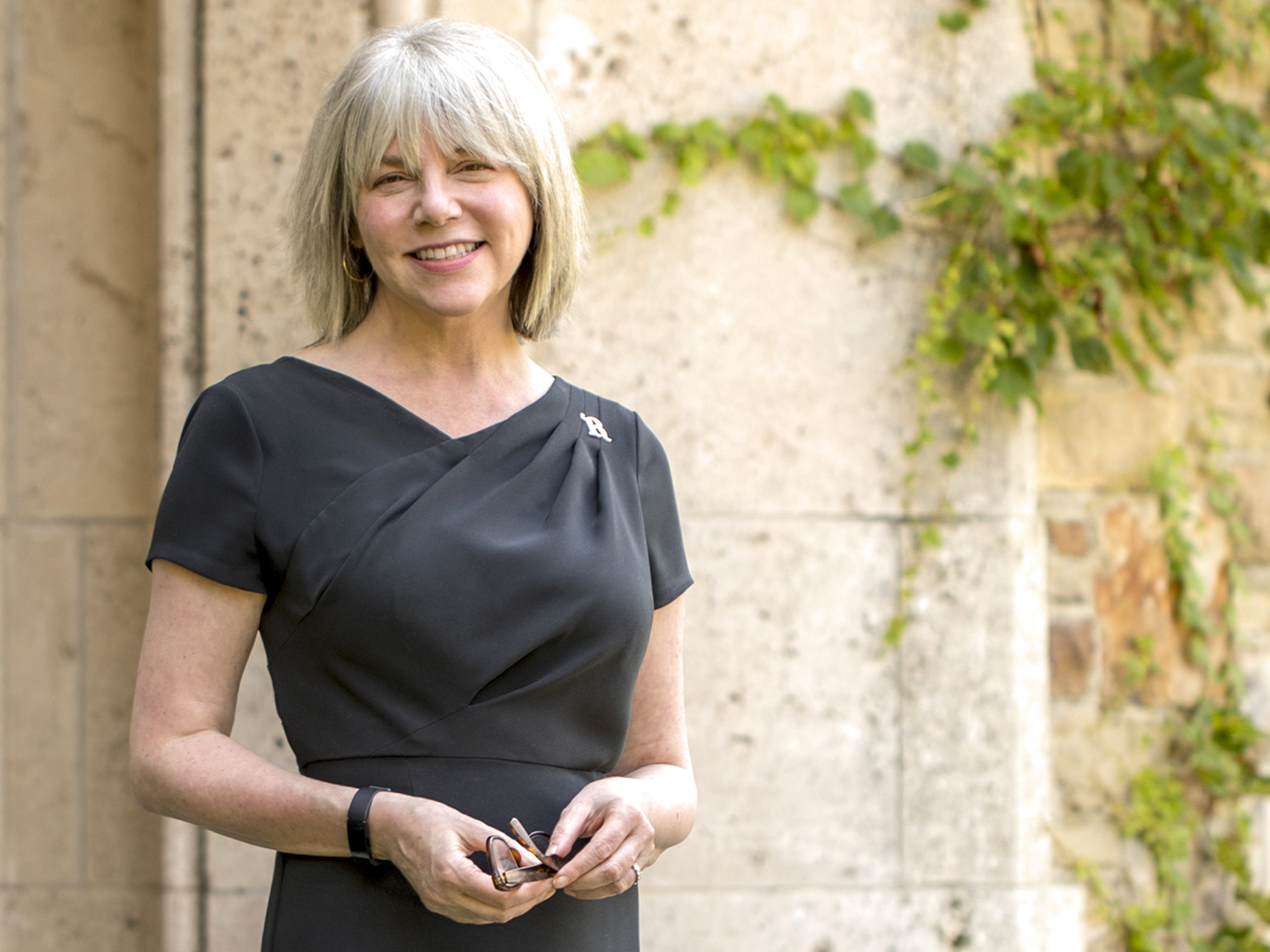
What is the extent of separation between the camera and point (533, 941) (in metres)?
1.50

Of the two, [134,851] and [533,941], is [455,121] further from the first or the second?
[134,851]

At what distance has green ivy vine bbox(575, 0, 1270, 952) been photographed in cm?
256

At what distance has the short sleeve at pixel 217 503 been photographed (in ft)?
4.54

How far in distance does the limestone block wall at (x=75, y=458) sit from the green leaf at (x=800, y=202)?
130cm

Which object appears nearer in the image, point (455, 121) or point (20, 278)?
point (455, 121)

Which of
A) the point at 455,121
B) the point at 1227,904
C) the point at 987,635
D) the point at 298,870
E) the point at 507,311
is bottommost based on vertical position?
the point at 1227,904

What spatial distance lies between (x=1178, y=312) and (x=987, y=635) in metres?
1.04

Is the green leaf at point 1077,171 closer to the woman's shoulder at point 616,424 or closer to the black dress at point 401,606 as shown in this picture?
the woman's shoulder at point 616,424

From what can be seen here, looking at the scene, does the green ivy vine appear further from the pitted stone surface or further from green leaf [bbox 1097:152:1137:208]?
the pitted stone surface

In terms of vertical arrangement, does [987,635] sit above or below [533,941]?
above

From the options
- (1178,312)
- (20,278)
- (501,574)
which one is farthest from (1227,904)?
(20,278)

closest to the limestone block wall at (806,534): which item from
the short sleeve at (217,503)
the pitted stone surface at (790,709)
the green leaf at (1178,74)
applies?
the pitted stone surface at (790,709)

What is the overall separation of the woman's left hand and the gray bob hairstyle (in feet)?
2.24

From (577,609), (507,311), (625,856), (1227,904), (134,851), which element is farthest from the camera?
(1227,904)
